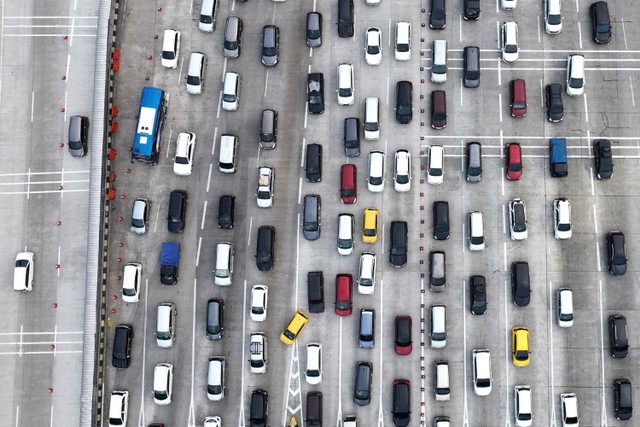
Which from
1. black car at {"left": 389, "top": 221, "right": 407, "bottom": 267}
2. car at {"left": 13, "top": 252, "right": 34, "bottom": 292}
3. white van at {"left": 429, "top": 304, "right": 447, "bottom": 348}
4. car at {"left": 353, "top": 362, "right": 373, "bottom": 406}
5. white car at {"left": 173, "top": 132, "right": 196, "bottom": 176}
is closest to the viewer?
car at {"left": 353, "top": 362, "right": 373, "bottom": 406}

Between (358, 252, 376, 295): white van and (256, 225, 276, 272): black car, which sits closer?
(358, 252, 376, 295): white van

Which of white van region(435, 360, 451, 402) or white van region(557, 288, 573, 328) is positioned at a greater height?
white van region(557, 288, 573, 328)

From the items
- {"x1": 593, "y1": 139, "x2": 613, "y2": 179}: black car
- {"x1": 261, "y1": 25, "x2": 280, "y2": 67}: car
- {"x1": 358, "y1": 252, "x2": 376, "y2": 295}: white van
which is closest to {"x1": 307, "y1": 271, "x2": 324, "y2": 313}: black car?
{"x1": 358, "y1": 252, "x2": 376, "y2": 295}: white van

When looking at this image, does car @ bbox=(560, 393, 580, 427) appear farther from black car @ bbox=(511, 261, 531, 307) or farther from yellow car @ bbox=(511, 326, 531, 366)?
black car @ bbox=(511, 261, 531, 307)

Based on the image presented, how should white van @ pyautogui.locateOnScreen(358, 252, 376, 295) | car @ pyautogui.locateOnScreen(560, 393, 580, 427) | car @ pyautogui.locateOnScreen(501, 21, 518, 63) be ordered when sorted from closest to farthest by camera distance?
1. car @ pyautogui.locateOnScreen(560, 393, 580, 427)
2. white van @ pyautogui.locateOnScreen(358, 252, 376, 295)
3. car @ pyautogui.locateOnScreen(501, 21, 518, 63)

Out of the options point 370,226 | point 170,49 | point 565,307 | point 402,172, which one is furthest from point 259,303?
point 565,307

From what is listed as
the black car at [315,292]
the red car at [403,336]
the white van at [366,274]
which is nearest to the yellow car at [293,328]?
the black car at [315,292]

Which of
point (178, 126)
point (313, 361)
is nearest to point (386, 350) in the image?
point (313, 361)
